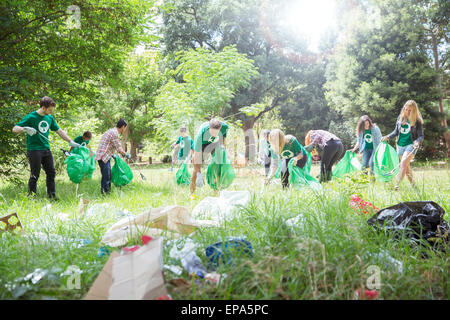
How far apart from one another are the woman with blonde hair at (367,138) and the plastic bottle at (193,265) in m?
5.96

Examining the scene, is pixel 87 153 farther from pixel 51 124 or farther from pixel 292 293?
pixel 292 293

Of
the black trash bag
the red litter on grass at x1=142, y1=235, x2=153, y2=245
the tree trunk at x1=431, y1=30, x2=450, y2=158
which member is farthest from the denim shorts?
the tree trunk at x1=431, y1=30, x2=450, y2=158

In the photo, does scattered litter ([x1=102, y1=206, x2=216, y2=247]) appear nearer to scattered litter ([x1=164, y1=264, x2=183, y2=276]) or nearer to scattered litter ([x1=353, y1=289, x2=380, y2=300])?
scattered litter ([x1=164, y1=264, x2=183, y2=276])

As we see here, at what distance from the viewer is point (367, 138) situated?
6820 millimetres

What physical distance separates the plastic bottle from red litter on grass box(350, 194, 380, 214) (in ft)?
5.54

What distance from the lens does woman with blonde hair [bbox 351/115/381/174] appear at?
6.72 metres

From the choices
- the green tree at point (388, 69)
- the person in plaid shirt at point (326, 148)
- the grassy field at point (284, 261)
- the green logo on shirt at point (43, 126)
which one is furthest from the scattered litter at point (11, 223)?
the green tree at point (388, 69)

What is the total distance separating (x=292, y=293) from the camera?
152 centimetres

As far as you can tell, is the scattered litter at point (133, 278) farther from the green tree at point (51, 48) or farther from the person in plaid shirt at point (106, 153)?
the green tree at point (51, 48)

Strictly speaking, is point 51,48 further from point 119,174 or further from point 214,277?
point 214,277

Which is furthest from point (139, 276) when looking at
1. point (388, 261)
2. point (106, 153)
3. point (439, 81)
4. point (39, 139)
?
point (439, 81)

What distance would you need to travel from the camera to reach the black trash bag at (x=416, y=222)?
2.14m
